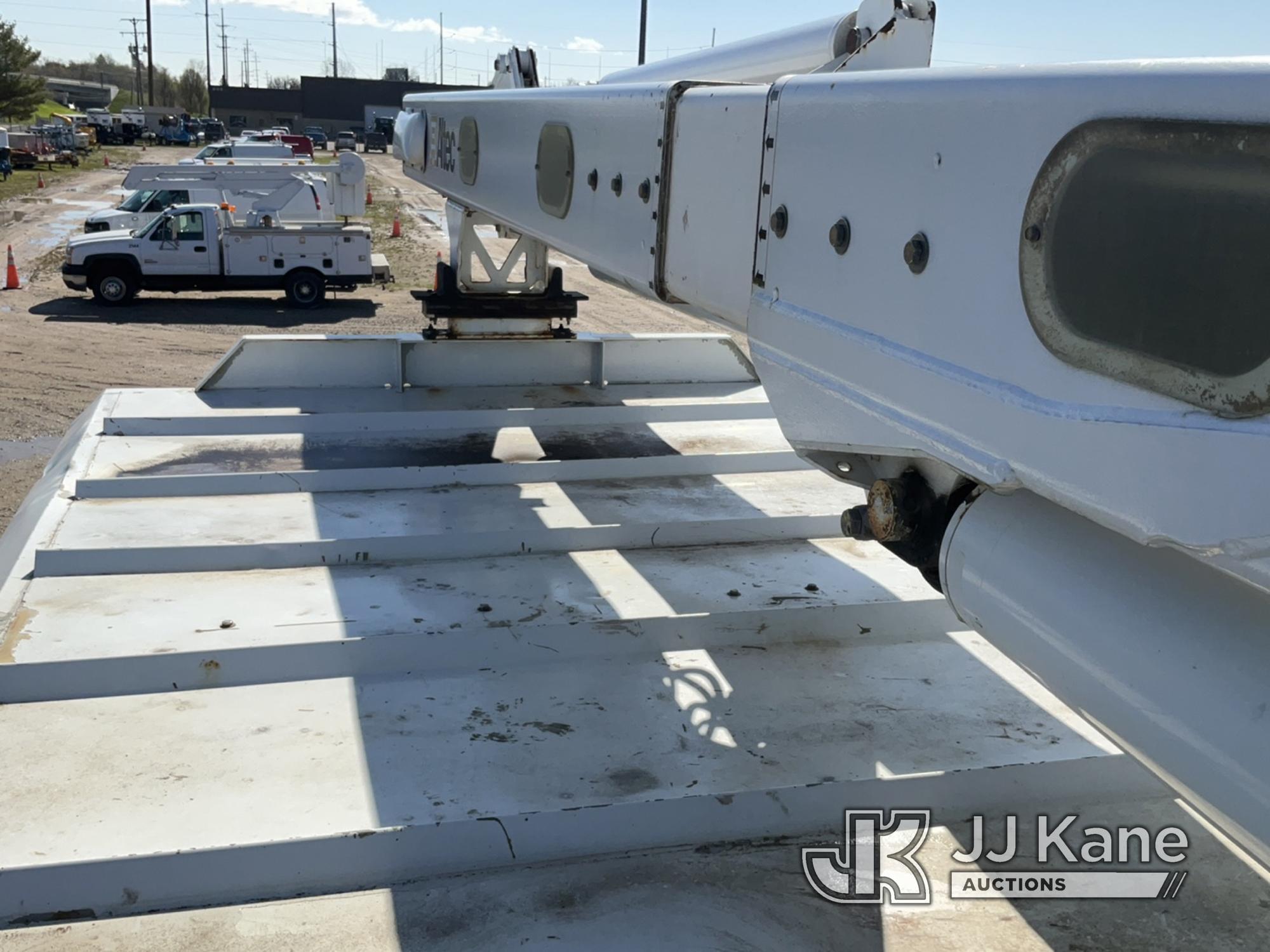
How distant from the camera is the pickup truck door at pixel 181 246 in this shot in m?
15.9

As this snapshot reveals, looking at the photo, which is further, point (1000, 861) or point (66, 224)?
point (66, 224)

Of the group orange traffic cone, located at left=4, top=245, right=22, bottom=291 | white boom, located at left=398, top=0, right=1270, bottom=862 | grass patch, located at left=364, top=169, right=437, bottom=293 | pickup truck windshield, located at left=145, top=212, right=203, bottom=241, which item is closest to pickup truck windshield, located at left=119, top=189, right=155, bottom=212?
orange traffic cone, located at left=4, top=245, right=22, bottom=291

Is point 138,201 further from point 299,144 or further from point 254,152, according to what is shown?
point 299,144

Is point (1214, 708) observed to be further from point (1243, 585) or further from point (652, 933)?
point (652, 933)

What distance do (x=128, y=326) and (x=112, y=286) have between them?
71.2 inches

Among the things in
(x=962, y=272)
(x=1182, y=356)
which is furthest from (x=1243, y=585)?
(x=962, y=272)

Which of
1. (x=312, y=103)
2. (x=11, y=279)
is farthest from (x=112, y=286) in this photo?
(x=312, y=103)

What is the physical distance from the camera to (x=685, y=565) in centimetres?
475

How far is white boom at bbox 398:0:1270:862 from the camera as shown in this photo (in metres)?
1.54

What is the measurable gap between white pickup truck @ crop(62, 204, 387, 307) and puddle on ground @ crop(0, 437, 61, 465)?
7.64 meters

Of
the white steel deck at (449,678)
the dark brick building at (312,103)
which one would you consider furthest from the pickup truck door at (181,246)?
the dark brick building at (312,103)

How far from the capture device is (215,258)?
1611 cm

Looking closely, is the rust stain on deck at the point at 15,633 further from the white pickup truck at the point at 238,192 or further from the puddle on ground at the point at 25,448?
the white pickup truck at the point at 238,192

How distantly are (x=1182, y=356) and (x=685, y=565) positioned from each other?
3.25m
